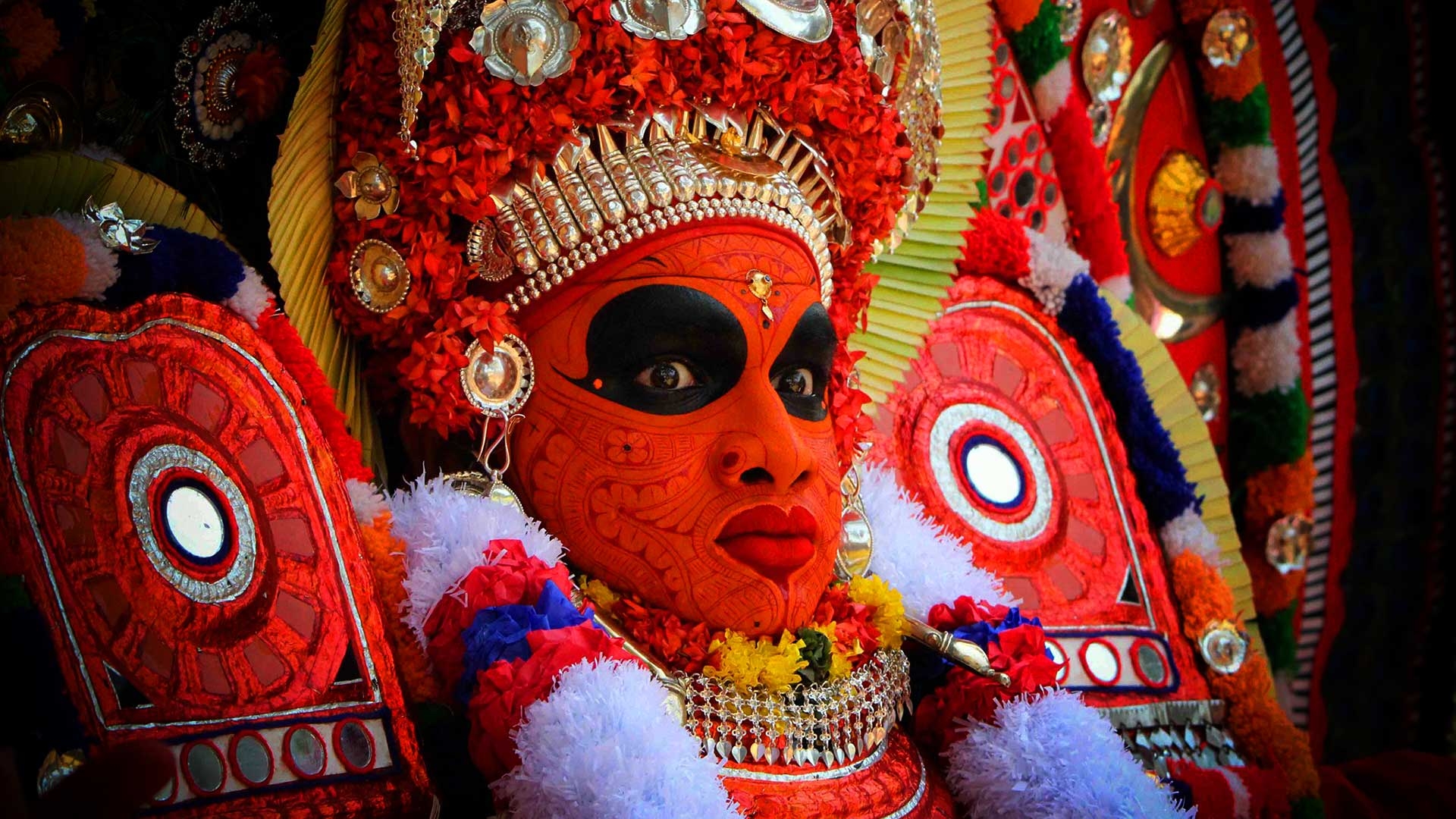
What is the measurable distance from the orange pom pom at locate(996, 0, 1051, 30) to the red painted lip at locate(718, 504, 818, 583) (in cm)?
199

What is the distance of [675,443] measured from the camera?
2.36 m

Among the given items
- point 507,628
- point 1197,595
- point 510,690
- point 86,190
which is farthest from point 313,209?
point 1197,595

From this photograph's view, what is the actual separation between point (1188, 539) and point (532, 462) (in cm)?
199

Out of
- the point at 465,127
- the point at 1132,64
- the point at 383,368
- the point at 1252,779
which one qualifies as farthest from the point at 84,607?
the point at 1132,64

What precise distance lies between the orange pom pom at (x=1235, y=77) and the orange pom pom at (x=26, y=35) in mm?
3482

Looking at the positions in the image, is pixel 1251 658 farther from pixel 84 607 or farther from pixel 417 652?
pixel 84 607

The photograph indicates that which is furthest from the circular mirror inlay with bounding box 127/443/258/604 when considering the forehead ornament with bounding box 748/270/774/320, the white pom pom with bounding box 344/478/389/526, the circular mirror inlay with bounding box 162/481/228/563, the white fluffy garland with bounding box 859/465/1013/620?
the white fluffy garland with bounding box 859/465/1013/620

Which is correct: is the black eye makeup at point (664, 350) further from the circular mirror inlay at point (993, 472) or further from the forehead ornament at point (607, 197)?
the circular mirror inlay at point (993, 472)

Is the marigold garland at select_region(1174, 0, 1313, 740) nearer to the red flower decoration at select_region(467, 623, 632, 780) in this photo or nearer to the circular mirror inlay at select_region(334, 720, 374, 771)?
the red flower decoration at select_region(467, 623, 632, 780)

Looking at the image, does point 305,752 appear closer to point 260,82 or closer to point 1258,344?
point 260,82

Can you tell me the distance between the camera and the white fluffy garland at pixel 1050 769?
2.41 metres

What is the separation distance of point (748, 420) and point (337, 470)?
699 mm


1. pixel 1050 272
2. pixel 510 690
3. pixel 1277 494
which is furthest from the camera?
pixel 1277 494

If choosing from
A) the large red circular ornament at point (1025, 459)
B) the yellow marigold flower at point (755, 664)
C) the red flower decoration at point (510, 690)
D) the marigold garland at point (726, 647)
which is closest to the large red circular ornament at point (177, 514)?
the red flower decoration at point (510, 690)
